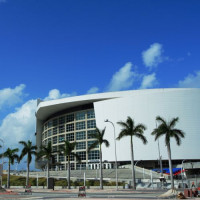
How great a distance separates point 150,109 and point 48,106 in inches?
1479

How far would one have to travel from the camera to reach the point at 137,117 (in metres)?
→ 88.1

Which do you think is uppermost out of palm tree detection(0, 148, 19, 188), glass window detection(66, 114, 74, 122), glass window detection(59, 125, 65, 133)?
glass window detection(66, 114, 74, 122)

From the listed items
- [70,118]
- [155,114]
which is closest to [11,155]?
[70,118]

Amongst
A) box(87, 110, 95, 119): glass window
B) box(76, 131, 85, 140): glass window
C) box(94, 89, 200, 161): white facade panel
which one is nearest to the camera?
box(94, 89, 200, 161): white facade panel

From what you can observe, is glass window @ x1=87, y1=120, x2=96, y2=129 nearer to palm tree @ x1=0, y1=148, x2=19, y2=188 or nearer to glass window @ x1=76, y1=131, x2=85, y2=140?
glass window @ x1=76, y1=131, x2=85, y2=140

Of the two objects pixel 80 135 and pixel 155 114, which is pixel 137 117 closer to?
pixel 155 114

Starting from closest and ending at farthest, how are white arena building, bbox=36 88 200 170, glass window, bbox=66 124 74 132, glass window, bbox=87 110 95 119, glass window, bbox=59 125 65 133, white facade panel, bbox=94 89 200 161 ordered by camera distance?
white facade panel, bbox=94 89 200 161 → white arena building, bbox=36 88 200 170 → glass window, bbox=87 110 95 119 → glass window, bbox=66 124 74 132 → glass window, bbox=59 125 65 133

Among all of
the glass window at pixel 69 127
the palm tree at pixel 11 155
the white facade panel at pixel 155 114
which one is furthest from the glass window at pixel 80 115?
the palm tree at pixel 11 155

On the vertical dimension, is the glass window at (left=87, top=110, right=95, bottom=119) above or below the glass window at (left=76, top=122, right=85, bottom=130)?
above

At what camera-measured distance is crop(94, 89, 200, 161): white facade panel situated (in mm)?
83812

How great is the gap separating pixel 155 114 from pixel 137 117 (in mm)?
5544

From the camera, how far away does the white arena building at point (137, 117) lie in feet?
276

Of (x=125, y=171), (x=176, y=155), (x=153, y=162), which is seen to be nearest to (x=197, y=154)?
(x=176, y=155)

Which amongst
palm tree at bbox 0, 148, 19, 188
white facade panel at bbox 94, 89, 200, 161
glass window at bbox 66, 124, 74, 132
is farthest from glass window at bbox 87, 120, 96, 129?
palm tree at bbox 0, 148, 19, 188
